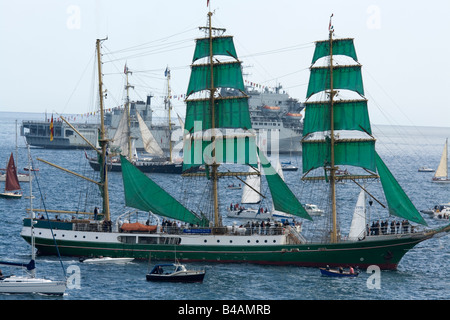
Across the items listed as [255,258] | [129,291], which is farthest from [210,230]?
[129,291]

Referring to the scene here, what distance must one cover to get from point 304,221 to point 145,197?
25.1m

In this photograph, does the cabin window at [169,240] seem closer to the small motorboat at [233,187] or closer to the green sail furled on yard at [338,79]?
the green sail furled on yard at [338,79]

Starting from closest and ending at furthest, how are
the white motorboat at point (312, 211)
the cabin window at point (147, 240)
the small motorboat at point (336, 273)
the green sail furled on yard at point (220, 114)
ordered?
the small motorboat at point (336, 273), the cabin window at point (147, 240), the green sail furled on yard at point (220, 114), the white motorboat at point (312, 211)

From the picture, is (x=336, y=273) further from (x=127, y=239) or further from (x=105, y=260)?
(x=105, y=260)

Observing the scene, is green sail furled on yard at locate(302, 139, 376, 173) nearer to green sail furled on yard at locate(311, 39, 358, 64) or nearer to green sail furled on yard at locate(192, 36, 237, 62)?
green sail furled on yard at locate(311, 39, 358, 64)

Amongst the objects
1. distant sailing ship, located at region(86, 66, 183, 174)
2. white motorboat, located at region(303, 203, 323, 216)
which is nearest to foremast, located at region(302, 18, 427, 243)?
white motorboat, located at region(303, 203, 323, 216)

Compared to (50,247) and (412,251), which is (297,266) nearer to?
(412,251)

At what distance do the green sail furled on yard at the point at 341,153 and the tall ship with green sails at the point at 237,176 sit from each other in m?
0.08

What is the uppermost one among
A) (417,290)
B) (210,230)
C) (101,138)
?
(101,138)

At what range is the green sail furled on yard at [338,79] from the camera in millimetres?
62062

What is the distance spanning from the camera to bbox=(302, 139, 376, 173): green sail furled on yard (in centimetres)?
6228

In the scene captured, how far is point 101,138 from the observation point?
6444 cm

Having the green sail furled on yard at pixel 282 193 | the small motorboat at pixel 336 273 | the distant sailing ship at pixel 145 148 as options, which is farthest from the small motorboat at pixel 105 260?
the distant sailing ship at pixel 145 148
